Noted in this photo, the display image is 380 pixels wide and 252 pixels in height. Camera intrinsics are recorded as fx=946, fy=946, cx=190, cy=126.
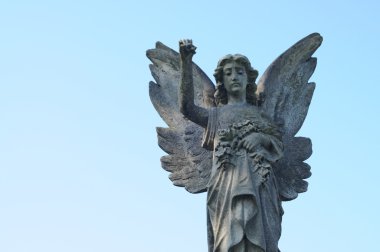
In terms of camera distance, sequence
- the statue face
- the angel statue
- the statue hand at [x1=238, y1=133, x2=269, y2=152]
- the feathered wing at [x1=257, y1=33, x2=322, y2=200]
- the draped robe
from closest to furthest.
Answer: the draped robe
the angel statue
the statue hand at [x1=238, y1=133, x2=269, y2=152]
the statue face
the feathered wing at [x1=257, y1=33, x2=322, y2=200]

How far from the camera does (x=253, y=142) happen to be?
41.2 feet

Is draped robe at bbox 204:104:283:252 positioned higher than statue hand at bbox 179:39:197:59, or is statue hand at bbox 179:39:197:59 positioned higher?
statue hand at bbox 179:39:197:59

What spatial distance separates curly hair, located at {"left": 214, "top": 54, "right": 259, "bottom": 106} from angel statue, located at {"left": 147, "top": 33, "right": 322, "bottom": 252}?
0.05 ft

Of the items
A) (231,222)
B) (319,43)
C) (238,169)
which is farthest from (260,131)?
(319,43)

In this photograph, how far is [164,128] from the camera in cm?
1407

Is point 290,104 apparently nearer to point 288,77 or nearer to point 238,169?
point 288,77

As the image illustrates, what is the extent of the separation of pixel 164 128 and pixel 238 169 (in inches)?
80.5

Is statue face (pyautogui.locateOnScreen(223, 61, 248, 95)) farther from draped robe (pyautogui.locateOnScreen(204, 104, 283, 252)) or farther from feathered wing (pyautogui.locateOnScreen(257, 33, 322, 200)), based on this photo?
feathered wing (pyautogui.locateOnScreen(257, 33, 322, 200))

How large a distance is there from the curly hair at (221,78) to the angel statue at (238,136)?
14 mm

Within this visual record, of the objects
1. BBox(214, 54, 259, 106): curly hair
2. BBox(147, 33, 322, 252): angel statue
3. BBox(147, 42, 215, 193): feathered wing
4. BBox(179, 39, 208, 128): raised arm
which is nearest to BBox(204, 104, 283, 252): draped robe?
BBox(147, 33, 322, 252): angel statue

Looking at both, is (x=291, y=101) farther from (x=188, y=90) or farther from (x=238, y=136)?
(x=188, y=90)

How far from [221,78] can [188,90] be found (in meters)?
0.70

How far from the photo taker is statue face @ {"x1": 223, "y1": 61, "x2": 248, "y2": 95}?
43.3 feet

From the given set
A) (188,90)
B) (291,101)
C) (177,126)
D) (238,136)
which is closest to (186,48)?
(188,90)
